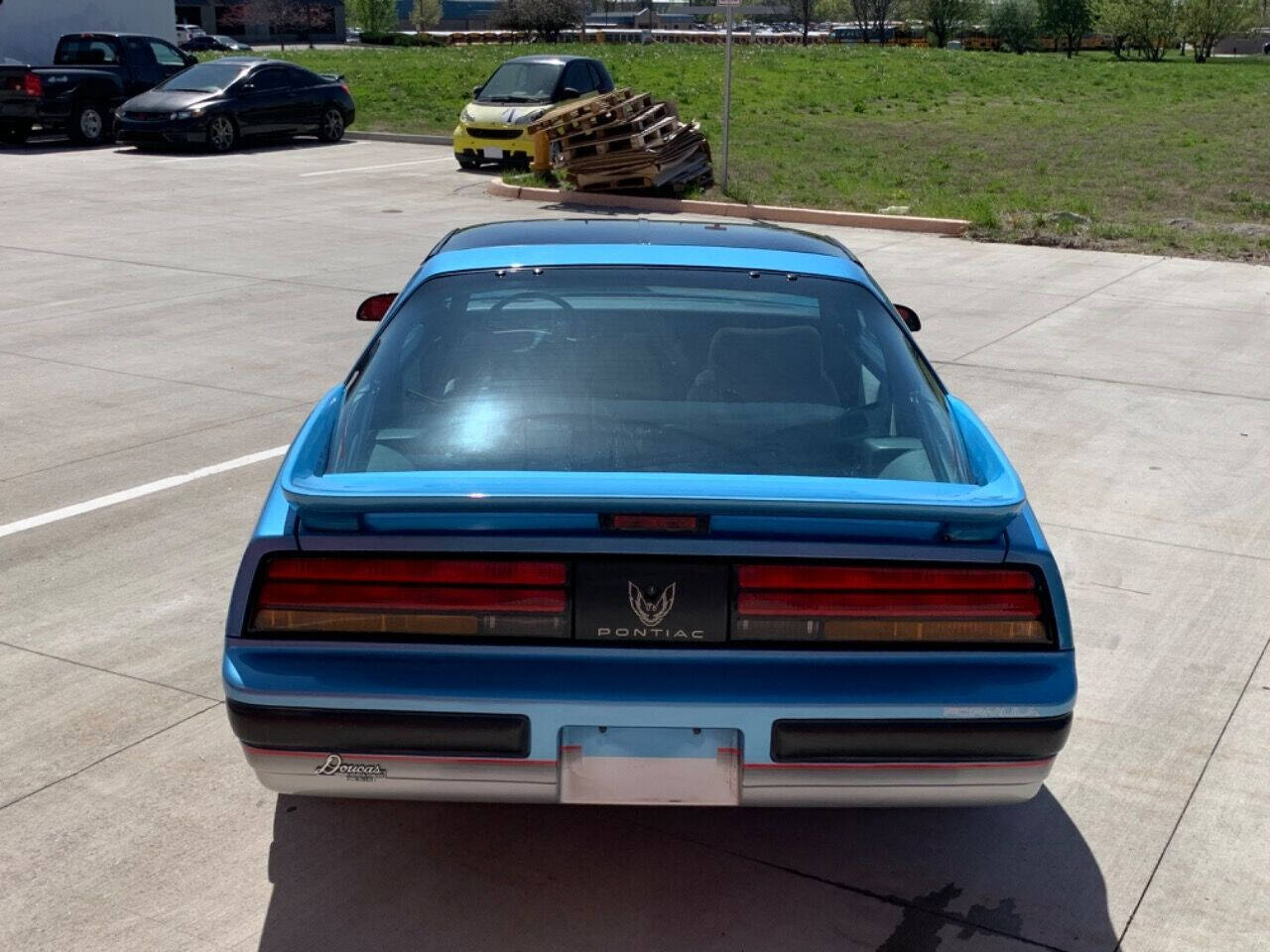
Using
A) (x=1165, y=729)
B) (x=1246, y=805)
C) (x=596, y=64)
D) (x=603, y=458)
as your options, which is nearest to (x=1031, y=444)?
(x=1165, y=729)

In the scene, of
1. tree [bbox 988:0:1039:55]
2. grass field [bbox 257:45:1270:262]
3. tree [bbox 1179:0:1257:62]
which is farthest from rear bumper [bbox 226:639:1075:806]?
tree [bbox 988:0:1039:55]

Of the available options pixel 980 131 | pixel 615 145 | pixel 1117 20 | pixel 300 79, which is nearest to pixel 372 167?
pixel 300 79

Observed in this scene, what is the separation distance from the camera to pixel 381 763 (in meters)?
3.09

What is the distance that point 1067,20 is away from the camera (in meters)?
74.1

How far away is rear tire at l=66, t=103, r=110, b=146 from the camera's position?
2341 cm

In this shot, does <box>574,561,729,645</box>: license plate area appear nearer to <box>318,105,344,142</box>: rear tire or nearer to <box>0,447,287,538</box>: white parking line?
<box>0,447,287,538</box>: white parking line

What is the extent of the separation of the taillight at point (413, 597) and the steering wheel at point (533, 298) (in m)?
1.13

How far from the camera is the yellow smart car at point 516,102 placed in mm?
19641

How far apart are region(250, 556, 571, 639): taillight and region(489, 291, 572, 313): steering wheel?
1132 millimetres

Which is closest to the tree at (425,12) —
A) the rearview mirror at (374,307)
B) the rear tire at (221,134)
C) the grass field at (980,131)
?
the grass field at (980,131)

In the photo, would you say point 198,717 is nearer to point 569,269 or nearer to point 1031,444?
point 569,269

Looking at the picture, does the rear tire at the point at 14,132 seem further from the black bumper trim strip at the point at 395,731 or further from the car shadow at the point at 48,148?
the black bumper trim strip at the point at 395,731

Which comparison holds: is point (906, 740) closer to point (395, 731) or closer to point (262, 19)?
point (395, 731)

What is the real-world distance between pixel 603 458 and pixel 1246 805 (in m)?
2.08
